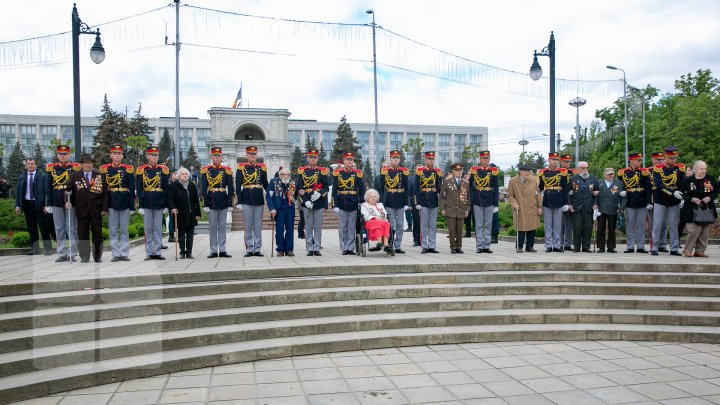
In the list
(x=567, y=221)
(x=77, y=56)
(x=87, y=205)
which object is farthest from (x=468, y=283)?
(x=77, y=56)

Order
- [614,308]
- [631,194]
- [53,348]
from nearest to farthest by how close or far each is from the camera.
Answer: [53,348]
[614,308]
[631,194]

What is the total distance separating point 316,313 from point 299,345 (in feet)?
2.83

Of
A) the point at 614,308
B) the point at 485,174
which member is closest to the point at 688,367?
the point at 614,308

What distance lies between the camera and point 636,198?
11633 mm

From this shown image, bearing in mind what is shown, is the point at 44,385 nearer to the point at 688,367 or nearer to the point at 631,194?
the point at 688,367

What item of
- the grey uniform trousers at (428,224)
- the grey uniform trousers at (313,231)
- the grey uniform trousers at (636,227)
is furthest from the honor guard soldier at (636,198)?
the grey uniform trousers at (313,231)

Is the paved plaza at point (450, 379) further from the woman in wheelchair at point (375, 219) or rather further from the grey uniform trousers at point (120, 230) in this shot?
the grey uniform trousers at point (120, 230)

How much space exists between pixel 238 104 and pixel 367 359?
5539 centimetres

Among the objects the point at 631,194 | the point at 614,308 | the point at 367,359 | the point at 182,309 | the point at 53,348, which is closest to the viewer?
Answer: the point at 53,348

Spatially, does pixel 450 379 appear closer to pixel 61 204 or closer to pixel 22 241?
pixel 61 204

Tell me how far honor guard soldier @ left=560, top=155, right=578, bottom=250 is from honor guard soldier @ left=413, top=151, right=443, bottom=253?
121 inches

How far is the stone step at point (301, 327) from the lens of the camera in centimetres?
580

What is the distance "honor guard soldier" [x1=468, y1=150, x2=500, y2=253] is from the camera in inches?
460

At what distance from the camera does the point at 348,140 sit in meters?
61.3
